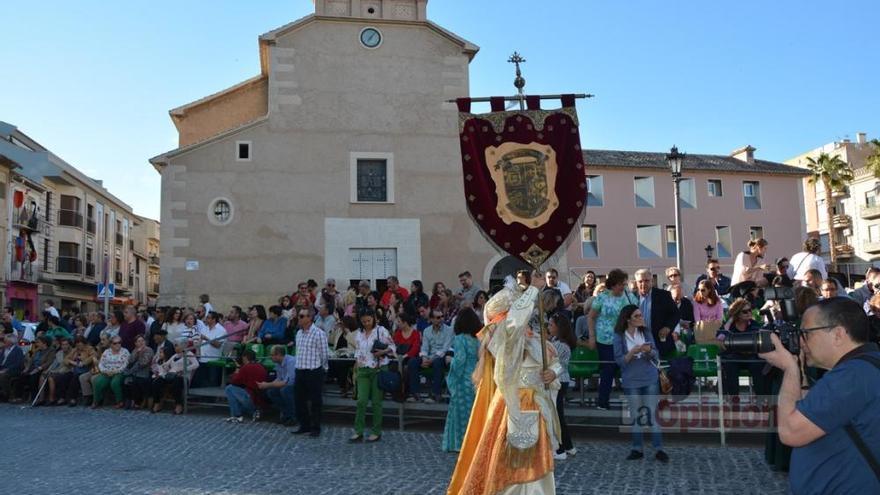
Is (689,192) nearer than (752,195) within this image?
Yes

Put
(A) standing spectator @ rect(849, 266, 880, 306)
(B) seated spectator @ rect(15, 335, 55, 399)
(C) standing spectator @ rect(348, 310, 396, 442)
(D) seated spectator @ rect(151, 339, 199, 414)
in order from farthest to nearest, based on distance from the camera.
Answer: (B) seated spectator @ rect(15, 335, 55, 399) → (D) seated spectator @ rect(151, 339, 199, 414) → (A) standing spectator @ rect(849, 266, 880, 306) → (C) standing spectator @ rect(348, 310, 396, 442)

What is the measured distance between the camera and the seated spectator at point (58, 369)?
1606 centimetres

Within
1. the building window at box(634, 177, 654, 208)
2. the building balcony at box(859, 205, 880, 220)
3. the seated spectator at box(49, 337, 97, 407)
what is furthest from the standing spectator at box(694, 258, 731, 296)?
the building balcony at box(859, 205, 880, 220)

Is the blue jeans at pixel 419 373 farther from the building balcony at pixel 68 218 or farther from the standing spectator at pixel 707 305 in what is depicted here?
the building balcony at pixel 68 218

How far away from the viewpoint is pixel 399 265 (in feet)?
72.9

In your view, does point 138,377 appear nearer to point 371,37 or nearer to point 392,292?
point 392,292

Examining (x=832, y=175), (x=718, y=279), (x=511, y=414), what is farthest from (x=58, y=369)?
Answer: (x=832, y=175)

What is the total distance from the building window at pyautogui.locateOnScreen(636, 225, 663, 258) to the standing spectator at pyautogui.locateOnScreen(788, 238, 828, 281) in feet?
86.3

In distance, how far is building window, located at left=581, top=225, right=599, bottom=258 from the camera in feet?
119

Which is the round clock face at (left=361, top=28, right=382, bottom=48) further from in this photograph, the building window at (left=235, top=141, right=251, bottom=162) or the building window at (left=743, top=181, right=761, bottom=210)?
the building window at (left=743, top=181, right=761, bottom=210)

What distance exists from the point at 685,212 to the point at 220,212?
24692 mm

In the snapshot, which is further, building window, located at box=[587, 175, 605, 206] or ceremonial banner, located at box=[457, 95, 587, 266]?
building window, located at box=[587, 175, 605, 206]

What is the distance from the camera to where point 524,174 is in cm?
891

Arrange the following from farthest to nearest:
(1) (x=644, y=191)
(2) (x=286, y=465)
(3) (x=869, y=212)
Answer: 1. (3) (x=869, y=212)
2. (1) (x=644, y=191)
3. (2) (x=286, y=465)
